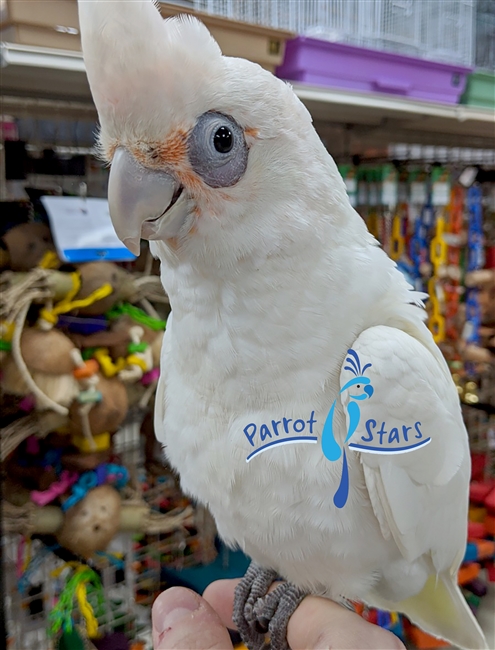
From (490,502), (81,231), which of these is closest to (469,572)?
(490,502)

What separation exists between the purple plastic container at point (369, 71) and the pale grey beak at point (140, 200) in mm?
787

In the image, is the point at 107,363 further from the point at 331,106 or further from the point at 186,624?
the point at 331,106

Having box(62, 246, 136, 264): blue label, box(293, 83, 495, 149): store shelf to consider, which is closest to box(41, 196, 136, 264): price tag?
box(62, 246, 136, 264): blue label

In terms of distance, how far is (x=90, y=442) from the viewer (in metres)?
1.09

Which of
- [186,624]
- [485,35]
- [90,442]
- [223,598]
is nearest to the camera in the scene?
[186,624]

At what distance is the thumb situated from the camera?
69cm

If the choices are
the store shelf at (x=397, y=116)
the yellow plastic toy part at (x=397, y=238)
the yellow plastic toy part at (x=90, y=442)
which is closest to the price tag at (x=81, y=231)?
the yellow plastic toy part at (x=90, y=442)

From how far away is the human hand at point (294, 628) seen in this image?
0.66 metres

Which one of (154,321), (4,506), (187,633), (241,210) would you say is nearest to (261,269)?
(241,210)

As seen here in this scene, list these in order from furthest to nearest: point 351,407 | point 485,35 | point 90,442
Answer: point 485,35 < point 90,442 < point 351,407

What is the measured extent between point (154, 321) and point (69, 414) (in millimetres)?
242

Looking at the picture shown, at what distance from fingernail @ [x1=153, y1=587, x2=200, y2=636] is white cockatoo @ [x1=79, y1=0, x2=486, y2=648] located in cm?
11

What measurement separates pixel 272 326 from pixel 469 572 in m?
1.26

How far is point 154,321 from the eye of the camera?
115cm
